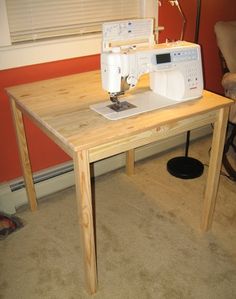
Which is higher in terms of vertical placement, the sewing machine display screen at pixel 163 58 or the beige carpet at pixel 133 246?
the sewing machine display screen at pixel 163 58

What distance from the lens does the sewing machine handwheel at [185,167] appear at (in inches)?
87.6

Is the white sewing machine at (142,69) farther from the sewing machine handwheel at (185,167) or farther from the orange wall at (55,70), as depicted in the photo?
the sewing machine handwheel at (185,167)

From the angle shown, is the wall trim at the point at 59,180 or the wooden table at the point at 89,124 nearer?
the wooden table at the point at 89,124

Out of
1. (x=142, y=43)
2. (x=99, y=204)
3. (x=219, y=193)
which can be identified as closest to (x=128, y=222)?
(x=99, y=204)

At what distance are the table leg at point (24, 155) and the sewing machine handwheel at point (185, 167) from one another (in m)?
0.96

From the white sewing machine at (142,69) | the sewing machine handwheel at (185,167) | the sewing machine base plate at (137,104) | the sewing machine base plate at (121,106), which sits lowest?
the sewing machine handwheel at (185,167)

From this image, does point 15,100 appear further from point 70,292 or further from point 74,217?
point 70,292

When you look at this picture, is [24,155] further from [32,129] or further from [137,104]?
[137,104]

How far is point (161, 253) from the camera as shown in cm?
167

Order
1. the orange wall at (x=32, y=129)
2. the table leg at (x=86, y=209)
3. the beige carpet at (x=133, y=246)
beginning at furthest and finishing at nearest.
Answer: the orange wall at (x=32, y=129) → the beige carpet at (x=133, y=246) → the table leg at (x=86, y=209)

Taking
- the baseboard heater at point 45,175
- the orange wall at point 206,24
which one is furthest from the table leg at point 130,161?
the orange wall at point 206,24

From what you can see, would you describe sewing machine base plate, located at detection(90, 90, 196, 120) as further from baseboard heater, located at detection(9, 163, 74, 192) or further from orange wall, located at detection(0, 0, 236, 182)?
baseboard heater, located at detection(9, 163, 74, 192)

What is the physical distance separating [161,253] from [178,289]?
0.22 meters

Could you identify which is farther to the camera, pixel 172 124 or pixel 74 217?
pixel 74 217
